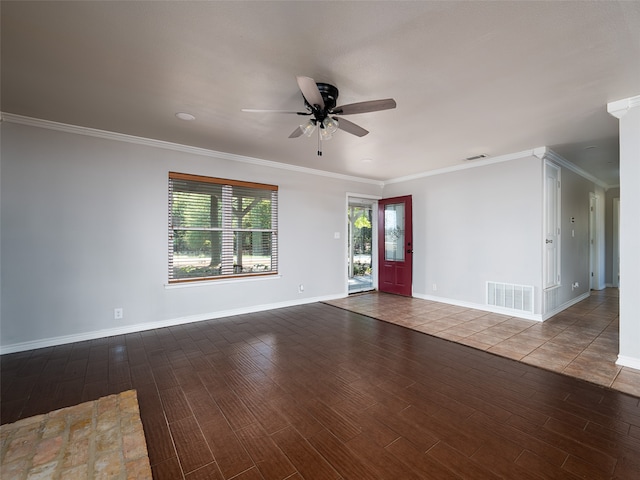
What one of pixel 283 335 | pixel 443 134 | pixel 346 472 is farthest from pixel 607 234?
pixel 346 472

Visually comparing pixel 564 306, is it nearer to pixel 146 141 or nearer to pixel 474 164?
pixel 474 164

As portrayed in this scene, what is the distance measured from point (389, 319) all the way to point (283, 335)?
68.5 inches

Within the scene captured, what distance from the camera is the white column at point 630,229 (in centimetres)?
274

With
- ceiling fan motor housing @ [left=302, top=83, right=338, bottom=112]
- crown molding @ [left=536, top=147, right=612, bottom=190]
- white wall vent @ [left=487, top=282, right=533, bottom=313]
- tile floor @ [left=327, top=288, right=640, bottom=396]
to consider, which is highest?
crown molding @ [left=536, top=147, right=612, bottom=190]

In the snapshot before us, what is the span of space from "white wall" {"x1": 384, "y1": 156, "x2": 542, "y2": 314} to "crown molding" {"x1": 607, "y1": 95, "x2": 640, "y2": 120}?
1.53 m

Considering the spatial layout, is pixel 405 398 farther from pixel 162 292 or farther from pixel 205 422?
pixel 162 292

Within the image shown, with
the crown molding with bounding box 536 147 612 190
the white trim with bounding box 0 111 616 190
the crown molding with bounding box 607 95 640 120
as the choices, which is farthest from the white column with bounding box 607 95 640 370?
the crown molding with bounding box 536 147 612 190

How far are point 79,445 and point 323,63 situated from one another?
3.07 m

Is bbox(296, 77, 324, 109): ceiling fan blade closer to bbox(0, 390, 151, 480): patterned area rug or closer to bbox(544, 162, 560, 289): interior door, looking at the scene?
bbox(0, 390, 151, 480): patterned area rug

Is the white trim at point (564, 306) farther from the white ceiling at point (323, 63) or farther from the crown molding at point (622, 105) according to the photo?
the crown molding at point (622, 105)

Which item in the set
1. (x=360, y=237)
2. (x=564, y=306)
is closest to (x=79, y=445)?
(x=360, y=237)

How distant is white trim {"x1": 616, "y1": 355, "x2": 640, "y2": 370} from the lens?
272 cm

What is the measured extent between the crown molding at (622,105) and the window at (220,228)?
4.39 meters

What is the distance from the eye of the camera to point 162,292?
3.99 metres
